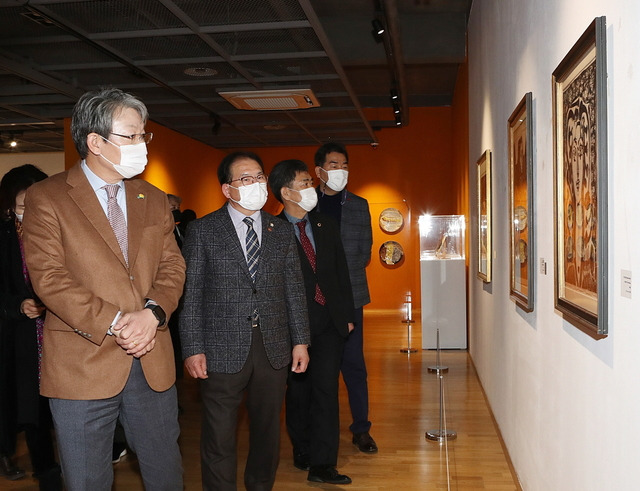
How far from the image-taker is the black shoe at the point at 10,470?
4.16m

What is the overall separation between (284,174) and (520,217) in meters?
1.27

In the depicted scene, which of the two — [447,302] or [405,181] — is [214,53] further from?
[405,181]

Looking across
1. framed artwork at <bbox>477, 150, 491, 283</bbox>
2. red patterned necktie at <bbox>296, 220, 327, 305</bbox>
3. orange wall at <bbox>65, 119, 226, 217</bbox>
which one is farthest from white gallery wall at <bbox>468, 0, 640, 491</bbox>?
orange wall at <bbox>65, 119, 226, 217</bbox>

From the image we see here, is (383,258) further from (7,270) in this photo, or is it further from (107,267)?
(107,267)

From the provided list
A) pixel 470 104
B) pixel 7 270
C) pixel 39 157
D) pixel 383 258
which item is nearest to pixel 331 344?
pixel 7 270

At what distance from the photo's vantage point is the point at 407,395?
6305 millimetres

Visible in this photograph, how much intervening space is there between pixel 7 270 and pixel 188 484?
1503 mm

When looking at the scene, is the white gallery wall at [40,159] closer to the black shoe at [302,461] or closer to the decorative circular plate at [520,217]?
the black shoe at [302,461]

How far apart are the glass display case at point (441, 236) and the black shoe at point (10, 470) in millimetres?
5712

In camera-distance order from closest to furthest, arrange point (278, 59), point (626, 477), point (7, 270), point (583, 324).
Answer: point (626, 477) → point (583, 324) → point (7, 270) → point (278, 59)

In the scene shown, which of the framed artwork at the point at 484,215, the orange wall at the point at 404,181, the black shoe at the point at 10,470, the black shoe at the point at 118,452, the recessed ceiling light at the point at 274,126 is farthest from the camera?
the orange wall at the point at 404,181

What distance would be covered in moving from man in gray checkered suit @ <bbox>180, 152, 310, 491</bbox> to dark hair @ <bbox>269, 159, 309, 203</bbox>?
0.68m

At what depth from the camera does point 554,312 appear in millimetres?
2939

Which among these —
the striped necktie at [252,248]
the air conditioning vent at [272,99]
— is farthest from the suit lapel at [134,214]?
the air conditioning vent at [272,99]
